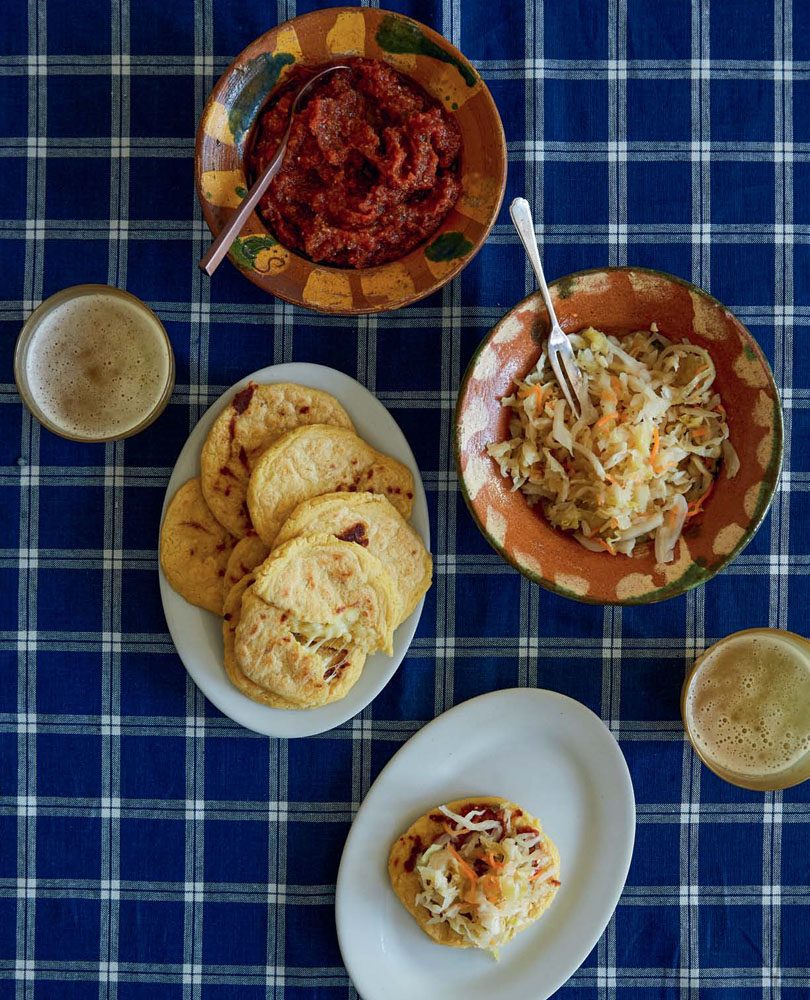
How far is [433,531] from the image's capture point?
2535 millimetres

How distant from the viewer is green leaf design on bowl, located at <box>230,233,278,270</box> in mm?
2264

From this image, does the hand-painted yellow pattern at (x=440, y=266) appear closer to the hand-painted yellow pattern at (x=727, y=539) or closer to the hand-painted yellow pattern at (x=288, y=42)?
the hand-painted yellow pattern at (x=288, y=42)

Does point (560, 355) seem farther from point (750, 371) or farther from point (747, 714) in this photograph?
point (747, 714)

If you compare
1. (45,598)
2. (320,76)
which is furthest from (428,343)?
(45,598)

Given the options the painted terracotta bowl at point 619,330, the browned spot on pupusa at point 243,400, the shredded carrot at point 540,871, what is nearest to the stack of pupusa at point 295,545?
the browned spot on pupusa at point 243,400

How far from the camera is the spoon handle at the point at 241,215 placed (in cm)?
217

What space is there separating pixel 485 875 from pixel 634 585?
0.82 metres

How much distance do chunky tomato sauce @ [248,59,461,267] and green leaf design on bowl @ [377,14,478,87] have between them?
53 millimetres

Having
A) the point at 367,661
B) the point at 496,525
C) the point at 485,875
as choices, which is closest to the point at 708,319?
the point at 496,525

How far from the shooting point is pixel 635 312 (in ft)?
7.46

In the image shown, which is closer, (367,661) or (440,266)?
(440,266)

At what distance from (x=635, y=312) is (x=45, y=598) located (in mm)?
1719

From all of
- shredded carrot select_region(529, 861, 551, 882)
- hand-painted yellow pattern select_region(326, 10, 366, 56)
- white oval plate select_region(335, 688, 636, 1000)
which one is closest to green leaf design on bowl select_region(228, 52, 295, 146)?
hand-painted yellow pattern select_region(326, 10, 366, 56)

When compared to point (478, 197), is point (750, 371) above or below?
below
